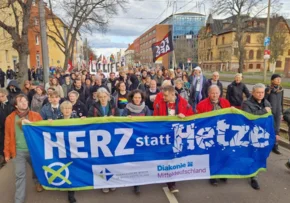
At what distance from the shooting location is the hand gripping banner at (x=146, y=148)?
362 centimetres

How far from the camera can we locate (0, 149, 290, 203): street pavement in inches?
147

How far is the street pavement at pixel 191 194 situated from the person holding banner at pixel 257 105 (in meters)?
0.26

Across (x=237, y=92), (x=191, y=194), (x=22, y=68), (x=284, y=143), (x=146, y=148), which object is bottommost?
(x=191, y=194)

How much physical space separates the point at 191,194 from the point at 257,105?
6.30 ft

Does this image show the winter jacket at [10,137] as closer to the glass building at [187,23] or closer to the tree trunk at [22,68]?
the tree trunk at [22,68]

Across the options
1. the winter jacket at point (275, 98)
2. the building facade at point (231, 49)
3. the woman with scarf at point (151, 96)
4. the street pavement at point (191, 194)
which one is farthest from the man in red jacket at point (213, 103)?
the building facade at point (231, 49)

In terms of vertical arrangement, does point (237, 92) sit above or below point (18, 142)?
above

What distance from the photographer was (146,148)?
382 centimetres

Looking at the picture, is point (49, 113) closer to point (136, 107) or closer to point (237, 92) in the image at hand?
point (136, 107)

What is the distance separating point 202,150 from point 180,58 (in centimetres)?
6062

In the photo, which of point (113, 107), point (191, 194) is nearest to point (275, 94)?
point (191, 194)

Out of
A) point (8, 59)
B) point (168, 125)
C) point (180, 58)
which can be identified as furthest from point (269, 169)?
point (180, 58)

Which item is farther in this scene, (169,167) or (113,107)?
(113,107)

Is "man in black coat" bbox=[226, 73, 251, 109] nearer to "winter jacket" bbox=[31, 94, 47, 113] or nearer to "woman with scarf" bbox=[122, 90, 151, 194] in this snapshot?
"woman with scarf" bbox=[122, 90, 151, 194]
